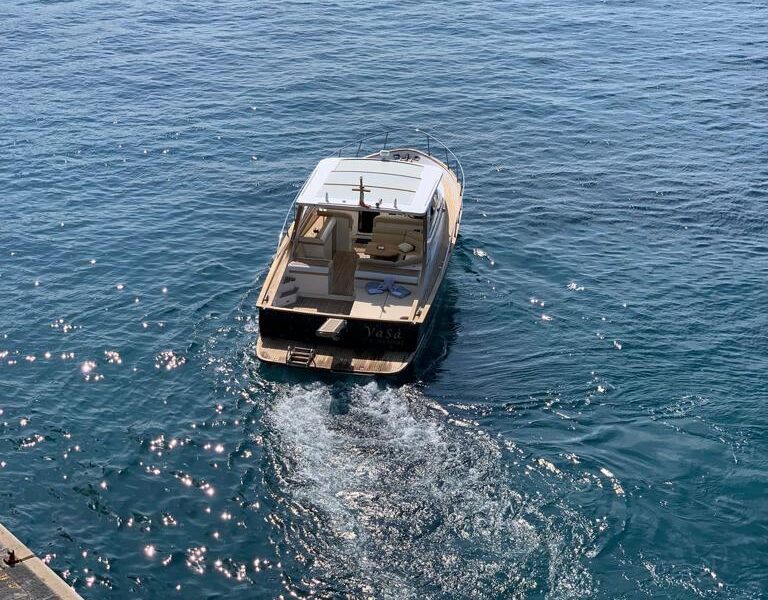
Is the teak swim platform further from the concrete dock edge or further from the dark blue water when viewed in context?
the concrete dock edge

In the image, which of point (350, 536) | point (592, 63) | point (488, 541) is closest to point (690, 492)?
point (488, 541)

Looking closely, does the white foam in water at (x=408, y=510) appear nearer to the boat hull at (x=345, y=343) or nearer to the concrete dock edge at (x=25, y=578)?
the boat hull at (x=345, y=343)

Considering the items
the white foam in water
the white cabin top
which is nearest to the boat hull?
the white foam in water

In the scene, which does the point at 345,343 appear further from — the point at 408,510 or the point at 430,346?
the point at 408,510

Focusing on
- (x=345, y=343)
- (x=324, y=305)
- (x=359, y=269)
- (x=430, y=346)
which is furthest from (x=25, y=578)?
(x=359, y=269)

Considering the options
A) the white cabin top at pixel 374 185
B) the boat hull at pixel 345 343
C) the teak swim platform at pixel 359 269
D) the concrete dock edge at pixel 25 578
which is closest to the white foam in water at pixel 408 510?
the boat hull at pixel 345 343

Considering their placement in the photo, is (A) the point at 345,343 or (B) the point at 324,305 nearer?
(A) the point at 345,343

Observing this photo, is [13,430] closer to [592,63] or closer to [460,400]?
[460,400]
